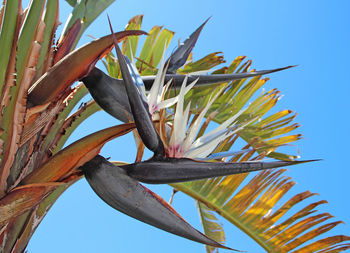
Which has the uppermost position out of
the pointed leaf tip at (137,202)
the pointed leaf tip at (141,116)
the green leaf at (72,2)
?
the green leaf at (72,2)

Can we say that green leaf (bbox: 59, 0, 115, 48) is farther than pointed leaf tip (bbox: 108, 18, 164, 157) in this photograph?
Yes

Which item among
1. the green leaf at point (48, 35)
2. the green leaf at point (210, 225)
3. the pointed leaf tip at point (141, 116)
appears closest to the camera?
the pointed leaf tip at point (141, 116)

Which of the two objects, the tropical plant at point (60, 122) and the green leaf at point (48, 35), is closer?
the tropical plant at point (60, 122)

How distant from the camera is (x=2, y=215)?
835 mm

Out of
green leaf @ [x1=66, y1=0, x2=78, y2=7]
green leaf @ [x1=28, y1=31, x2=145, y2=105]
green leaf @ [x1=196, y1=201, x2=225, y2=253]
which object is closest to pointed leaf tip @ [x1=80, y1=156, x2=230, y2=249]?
green leaf @ [x1=28, y1=31, x2=145, y2=105]

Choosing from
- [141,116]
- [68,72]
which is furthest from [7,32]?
[141,116]

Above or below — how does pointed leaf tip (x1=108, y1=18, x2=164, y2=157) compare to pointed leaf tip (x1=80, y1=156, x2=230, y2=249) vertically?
above

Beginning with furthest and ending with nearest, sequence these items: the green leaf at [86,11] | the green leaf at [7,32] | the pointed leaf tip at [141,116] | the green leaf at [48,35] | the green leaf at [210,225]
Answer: the green leaf at [210,225] → the green leaf at [86,11] → the green leaf at [48,35] → the green leaf at [7,32] → the pointed leaf tip at [141,116]

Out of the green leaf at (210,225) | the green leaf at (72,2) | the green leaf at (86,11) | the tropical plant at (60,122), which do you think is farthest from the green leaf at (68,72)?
the green leaf at (210,225)

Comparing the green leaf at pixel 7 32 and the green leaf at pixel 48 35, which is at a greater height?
the green leaf at pixel 48 35

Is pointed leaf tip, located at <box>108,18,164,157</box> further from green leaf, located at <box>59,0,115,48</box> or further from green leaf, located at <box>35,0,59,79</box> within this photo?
green leaf, located at <box>59,0,115,48</box>

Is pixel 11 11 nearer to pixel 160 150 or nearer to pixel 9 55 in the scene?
pixel 9 55

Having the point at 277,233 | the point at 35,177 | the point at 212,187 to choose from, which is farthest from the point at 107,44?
the point at 277,233

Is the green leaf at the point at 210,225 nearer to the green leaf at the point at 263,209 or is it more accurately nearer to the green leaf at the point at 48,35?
the green leaf at the point at 263,209
